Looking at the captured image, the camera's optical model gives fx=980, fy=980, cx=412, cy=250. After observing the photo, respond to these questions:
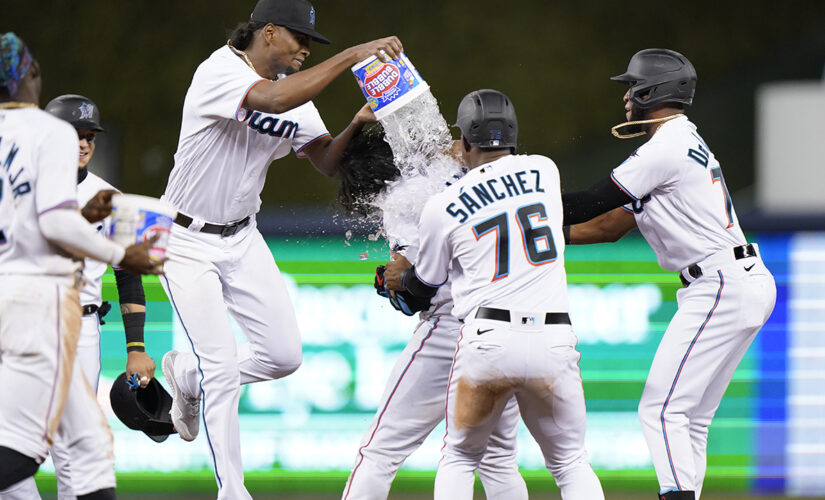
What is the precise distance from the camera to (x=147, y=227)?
330cm

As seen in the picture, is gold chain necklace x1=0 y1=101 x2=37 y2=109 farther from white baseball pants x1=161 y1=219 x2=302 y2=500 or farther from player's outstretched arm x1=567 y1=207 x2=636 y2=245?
player's outstretched arm x1=567 y1=207 x2=636 y2=245

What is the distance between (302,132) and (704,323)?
2051 millimetres

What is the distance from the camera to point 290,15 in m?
4.35

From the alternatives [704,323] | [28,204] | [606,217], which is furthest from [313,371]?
[28,204]

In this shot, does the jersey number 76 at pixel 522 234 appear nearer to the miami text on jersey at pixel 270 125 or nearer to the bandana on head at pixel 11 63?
the miami text on jersey at pixel 270 125

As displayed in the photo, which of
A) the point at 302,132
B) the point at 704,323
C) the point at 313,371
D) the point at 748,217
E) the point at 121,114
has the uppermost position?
the point at 121,114

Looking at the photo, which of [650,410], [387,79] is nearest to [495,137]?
[387,79]

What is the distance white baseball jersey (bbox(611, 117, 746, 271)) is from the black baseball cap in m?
1.50

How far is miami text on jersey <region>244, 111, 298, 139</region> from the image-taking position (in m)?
4.27

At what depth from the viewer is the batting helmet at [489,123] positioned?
3764 mm

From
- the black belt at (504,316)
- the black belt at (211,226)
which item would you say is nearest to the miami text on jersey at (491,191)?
Answer: the black belt at (504,316)

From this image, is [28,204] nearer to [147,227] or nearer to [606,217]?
[147,227]

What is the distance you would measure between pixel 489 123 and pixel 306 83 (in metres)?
0.77

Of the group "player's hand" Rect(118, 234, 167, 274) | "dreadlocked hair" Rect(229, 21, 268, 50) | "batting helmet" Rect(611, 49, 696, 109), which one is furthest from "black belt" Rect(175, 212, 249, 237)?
"batting helmet" Rect(611, 49, 696, 109)
